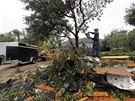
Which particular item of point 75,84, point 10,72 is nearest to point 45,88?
point 75,84

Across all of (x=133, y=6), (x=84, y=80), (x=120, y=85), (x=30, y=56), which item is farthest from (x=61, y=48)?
(x=133, y=6)

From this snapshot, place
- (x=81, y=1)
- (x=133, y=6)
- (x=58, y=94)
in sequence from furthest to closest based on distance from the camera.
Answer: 1. (x=133, y=6)
2. (x=81, y=1)
3. (x=58, y=94)

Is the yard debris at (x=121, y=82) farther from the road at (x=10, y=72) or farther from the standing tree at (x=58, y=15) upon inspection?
the standing tree at (x=58, y=15)

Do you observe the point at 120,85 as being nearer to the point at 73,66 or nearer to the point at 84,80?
the point at 84,80

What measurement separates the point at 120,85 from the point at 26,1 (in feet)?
82.1

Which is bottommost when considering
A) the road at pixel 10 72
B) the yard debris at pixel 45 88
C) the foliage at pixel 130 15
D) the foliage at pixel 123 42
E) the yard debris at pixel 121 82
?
the road at pixel 10 72

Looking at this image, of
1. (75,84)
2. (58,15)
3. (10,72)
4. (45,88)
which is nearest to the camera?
(75,84)

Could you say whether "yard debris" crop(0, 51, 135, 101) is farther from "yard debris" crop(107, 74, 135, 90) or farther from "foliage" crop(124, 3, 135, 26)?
"foliage" crop(124, 3, 135, 26)

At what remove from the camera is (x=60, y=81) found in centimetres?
922

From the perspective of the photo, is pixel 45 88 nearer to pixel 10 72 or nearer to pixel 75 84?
pixel 75 84

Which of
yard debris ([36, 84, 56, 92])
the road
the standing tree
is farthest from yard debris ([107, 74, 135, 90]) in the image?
the standing tree

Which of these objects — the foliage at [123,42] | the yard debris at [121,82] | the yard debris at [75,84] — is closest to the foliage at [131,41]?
the foliage at [123,42]

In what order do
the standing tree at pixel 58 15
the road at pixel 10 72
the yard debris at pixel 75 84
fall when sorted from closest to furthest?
1. the yard debris at pixel 75 84
2. the road at pixel 10 72
3. the standing tree at pixel 58 15

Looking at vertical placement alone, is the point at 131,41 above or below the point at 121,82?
above
